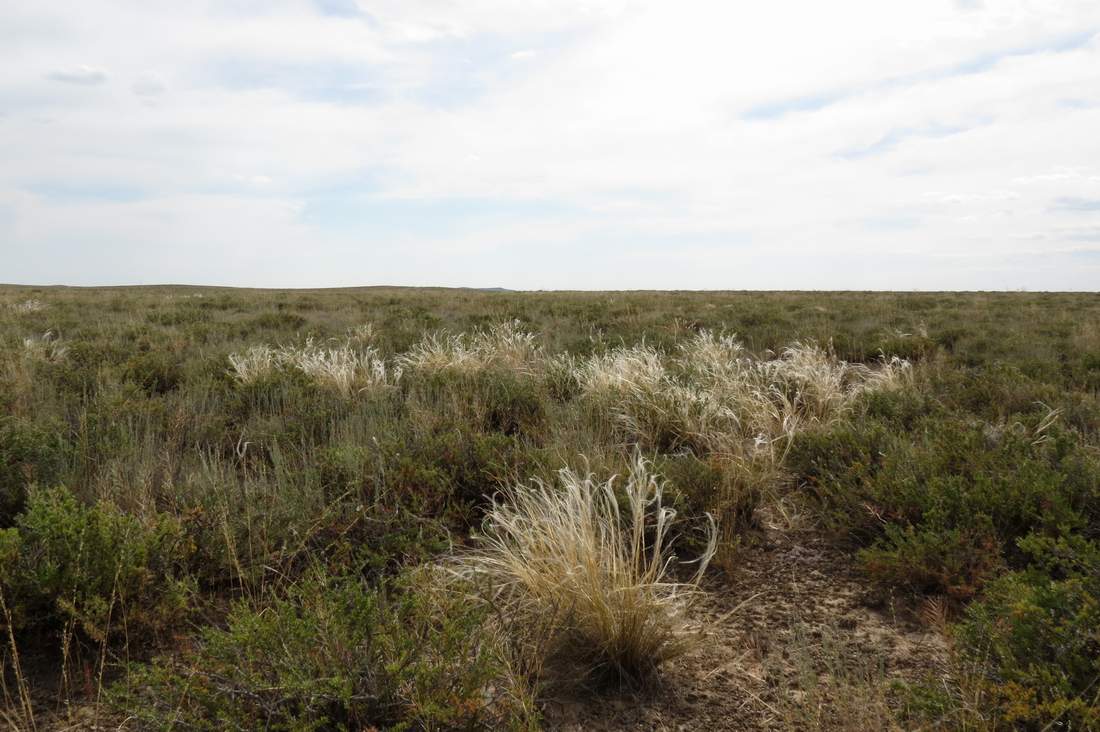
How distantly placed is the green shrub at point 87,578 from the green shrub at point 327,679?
349 millimetres

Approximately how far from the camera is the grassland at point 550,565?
6.29ft

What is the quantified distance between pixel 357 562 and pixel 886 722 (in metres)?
2.11

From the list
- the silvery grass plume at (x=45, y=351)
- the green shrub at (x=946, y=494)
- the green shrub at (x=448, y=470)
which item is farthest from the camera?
the silvery grass plume at (x=45, y=351)

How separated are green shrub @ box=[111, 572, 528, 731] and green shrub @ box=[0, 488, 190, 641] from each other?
0.35 meters

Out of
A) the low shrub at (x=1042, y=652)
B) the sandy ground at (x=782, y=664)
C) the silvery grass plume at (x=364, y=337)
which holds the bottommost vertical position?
the sandy ground at (x=782, y=664)

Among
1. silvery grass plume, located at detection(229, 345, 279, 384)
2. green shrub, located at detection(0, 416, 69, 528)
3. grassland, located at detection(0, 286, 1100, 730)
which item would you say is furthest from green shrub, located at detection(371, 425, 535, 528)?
silvery grass plume, located at detection(229, 345, 279, 384)

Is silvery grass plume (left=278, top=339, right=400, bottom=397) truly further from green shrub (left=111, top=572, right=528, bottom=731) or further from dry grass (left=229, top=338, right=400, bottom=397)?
green shrub (left=111, top=572, right=528, bottom=731)

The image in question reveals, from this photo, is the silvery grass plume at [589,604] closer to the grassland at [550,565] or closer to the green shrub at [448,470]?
the grassland at [550,565]

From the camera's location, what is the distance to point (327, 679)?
5.87 feet

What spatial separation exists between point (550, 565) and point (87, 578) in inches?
68.7

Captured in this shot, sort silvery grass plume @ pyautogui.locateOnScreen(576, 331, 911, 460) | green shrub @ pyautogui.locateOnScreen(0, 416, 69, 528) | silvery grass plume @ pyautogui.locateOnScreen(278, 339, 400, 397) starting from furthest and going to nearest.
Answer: silvery grass plume @ pyautogui.locateOnScreen(278, 339, 400, 397) < silvery grass plume @ pyautogui.locateOnScreen(576, 331, 911, 460) < green shrub @ pyautogui.locateOnScreen(0, 416, 69, 528)

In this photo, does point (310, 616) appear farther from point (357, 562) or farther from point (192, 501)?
point (192, 501)

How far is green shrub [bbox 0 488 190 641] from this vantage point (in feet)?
7.39

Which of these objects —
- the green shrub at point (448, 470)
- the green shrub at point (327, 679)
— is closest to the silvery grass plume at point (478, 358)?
the green shrub at point (448, 470)
